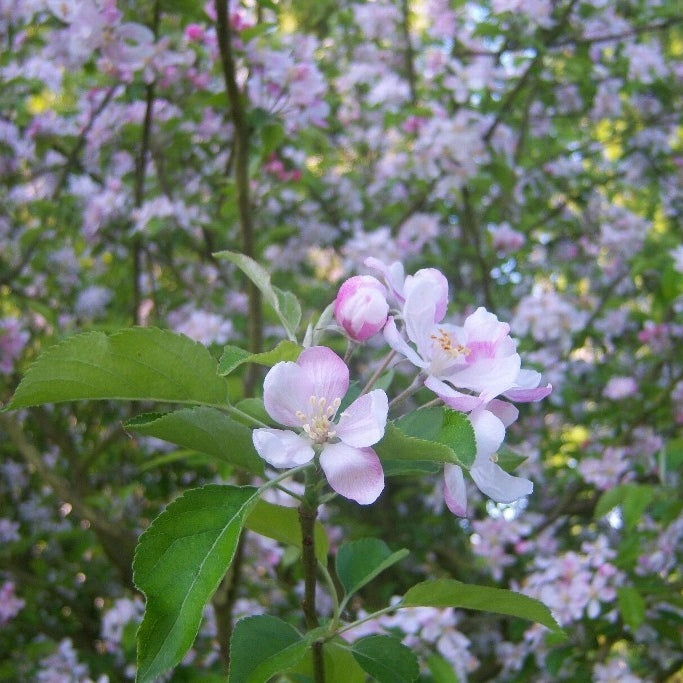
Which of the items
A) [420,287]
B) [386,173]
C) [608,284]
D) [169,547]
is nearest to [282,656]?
[169,547]

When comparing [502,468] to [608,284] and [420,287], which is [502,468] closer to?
[420,287]

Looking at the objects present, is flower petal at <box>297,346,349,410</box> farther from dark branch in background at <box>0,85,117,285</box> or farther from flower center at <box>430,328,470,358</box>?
dark branch in background at <box>0,85,117,285</box>

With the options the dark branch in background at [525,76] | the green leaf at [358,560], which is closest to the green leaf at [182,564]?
the green leaf at [358,560]

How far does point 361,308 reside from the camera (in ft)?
2.60

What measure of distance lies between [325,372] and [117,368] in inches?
7.3

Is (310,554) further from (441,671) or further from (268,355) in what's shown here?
(441,671)

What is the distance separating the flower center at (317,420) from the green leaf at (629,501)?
1419mm

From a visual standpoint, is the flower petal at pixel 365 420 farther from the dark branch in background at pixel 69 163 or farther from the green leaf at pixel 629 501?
the dark branch in background at pixel 69 163

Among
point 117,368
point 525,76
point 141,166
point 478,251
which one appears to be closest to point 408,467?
point 117,368

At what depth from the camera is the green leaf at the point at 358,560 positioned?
3.25 feet

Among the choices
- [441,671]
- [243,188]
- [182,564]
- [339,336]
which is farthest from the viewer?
[339,336]

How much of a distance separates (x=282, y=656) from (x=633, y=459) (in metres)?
2.26

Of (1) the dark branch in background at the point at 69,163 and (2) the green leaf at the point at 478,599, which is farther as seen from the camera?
(1) the dark branch in background at the point at 69,163

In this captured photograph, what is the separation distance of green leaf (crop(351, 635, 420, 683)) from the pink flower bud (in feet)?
1.08
